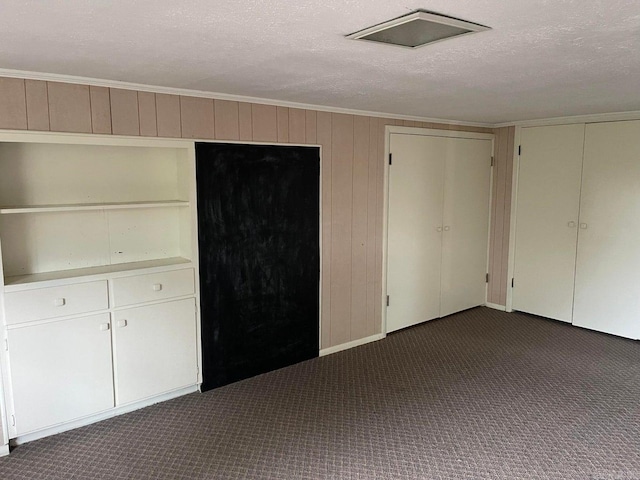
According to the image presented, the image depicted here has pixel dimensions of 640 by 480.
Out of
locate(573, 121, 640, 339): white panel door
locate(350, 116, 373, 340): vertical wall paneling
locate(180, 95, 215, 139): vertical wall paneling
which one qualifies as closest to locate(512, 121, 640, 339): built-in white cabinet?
locate(573, 121, 640, 339): white panel door

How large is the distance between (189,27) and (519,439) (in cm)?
278

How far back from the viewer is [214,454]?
266 centimetres

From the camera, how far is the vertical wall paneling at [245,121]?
3363 millimetres

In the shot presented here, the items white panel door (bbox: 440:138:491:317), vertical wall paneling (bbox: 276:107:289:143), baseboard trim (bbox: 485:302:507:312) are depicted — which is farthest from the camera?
baseboard trim (bbox: 485:302:507:312)

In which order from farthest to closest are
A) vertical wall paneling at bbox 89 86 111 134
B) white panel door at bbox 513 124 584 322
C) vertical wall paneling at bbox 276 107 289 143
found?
white panel door at bbox 513 124 584 322, vertical wall paneling at bbox 276 107 289 143, vertical wall paneling at bbox 89 86 111 134

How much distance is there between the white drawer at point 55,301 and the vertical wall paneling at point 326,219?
1717mm

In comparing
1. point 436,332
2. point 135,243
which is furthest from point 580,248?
point 135,243

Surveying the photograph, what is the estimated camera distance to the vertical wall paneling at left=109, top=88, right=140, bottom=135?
9.38ft

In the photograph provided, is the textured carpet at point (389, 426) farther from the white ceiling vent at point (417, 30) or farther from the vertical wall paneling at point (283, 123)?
the white ceiling vent at point (417, 30)

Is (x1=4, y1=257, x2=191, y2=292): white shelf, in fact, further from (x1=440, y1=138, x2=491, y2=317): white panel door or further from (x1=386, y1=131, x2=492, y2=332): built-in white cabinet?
(x1=440, y1=138, x2=491, y2=317): white panel door

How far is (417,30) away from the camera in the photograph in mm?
1780

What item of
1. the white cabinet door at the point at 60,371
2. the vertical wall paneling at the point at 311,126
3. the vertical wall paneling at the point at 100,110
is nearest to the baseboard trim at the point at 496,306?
the vertical wall paneling at the point at 311,126

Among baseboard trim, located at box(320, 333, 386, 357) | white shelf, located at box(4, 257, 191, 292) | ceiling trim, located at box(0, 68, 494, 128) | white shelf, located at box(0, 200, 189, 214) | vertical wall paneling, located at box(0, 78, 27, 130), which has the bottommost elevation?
baseboard trim, located at box(320, 333, 386, 357)

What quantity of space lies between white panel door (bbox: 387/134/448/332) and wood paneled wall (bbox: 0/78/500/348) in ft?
0.56
